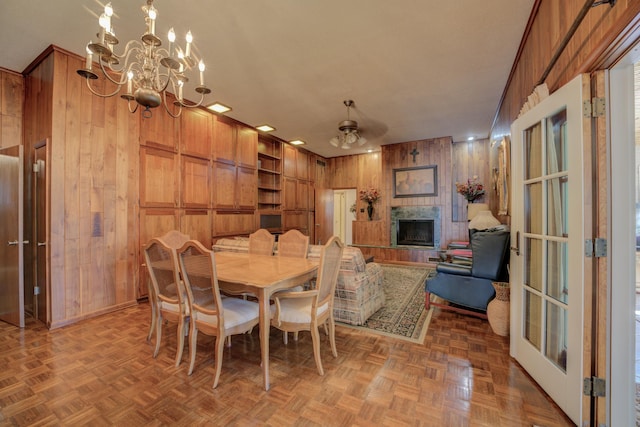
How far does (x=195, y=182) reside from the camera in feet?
14.1

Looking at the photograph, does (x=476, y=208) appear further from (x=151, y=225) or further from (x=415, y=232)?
(x=151, y=225)

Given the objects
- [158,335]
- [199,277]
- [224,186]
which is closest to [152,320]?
[158,335]

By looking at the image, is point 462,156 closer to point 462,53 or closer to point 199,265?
point 462,53

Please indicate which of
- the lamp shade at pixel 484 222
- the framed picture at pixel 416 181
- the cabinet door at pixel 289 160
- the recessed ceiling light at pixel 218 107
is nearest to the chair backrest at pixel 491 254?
the lamp shade at pixel 484 222

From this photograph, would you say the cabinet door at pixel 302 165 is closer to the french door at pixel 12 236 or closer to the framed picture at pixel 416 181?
the framed picture at pixel 416 181

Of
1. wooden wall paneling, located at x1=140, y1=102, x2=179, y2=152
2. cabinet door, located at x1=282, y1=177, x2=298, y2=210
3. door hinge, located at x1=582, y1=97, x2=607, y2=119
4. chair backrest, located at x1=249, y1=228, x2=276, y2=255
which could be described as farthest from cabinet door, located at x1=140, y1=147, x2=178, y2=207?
door hinge, located at x1=582, y1=97, x2=607, y2=119

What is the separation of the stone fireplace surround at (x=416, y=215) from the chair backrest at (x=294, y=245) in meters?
4.13

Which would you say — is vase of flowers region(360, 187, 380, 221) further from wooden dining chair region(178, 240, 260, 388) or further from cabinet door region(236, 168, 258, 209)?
wooden dining chair region(178, 240, 260, 388)

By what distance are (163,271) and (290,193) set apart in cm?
467

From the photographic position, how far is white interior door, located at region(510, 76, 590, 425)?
4.76ft

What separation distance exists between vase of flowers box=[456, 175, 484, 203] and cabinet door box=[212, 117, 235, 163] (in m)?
5.01

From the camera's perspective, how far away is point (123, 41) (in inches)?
107

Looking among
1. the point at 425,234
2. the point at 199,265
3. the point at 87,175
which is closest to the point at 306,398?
the point at 199,265

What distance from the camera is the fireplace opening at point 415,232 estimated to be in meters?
6.39
